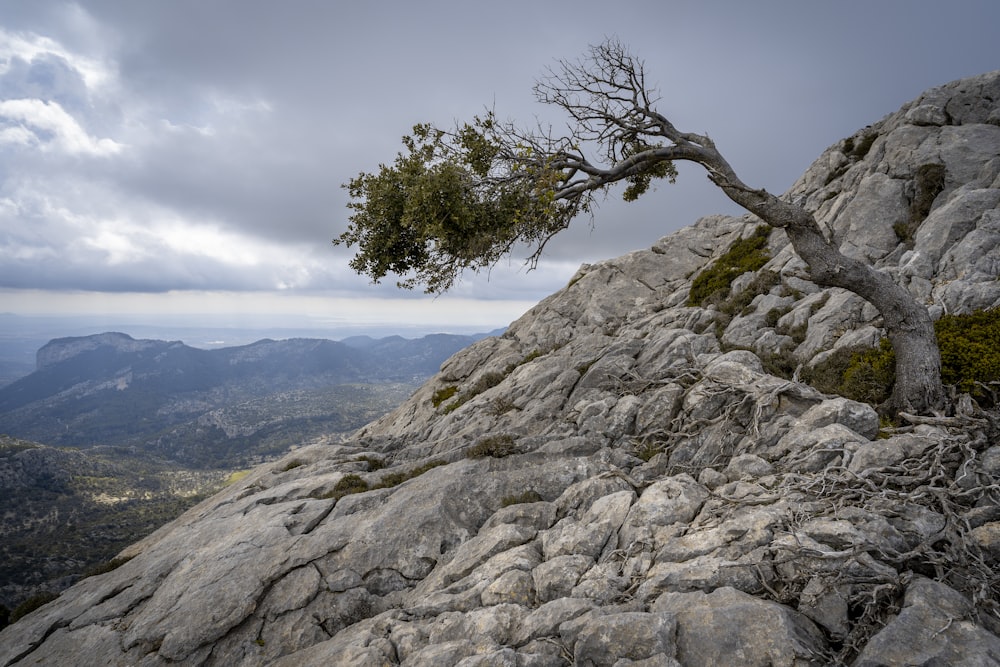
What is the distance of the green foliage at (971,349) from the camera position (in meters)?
13.4

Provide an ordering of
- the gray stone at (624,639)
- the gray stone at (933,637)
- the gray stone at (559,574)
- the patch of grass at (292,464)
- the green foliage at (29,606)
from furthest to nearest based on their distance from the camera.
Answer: the patch of grass at (292,464) < the green foliage at (29,606) < the gray stone at (559,574) < the gray stone at (624,639) < the gray stone at (933,637)

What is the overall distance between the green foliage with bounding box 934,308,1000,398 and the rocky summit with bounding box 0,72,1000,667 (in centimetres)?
169

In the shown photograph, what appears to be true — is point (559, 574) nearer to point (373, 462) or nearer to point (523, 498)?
point (523, 498)

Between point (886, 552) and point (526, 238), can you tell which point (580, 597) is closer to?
point (886, 552)

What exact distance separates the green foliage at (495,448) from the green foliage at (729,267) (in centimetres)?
1952

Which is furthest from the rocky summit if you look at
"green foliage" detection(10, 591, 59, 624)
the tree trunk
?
"green foliage" detection(10, 591, 59, 624)

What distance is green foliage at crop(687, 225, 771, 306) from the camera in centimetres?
3131

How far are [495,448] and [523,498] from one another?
3084 millimetres

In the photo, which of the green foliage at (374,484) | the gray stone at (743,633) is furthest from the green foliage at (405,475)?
the gray stone at (743,633)

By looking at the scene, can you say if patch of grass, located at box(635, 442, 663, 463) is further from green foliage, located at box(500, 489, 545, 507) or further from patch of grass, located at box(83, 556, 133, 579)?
patch of grass, located at box(83, 556, 133, 579)

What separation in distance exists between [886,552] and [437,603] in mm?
9943

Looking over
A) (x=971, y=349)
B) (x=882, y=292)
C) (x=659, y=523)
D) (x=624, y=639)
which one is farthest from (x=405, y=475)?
(x=971, y=349)

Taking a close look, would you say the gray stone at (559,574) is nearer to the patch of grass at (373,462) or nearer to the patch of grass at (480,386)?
the patch of grass at (373,462)

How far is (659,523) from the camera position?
444 inches
